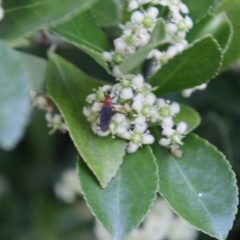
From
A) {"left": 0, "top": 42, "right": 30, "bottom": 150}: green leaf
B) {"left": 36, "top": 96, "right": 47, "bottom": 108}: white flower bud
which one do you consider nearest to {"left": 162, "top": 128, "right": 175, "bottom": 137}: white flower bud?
{"left": 36, "top": 96, "right": 47, "bottom": 108}: white flower bud

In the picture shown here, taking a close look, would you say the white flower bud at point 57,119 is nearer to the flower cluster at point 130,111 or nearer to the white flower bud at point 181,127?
the flower cluster at point 130,111

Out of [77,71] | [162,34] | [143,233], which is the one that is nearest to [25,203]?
[143,233]

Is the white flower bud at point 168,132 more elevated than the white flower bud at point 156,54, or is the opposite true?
the white flower bud at point 156,54

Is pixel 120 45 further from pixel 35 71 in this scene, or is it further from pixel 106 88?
pixel 35 71

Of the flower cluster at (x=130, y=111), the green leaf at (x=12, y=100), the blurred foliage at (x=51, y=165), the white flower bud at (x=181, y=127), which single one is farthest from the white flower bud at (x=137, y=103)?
the blurred foliage at (x=51, y=165)

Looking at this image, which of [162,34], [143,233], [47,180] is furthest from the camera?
[47,180]

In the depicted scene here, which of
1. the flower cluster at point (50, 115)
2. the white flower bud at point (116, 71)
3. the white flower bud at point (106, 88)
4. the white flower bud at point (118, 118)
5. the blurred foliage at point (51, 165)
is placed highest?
the white flower bud at point (116, 71)

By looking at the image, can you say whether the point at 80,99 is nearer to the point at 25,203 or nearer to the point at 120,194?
the point at 120,194
